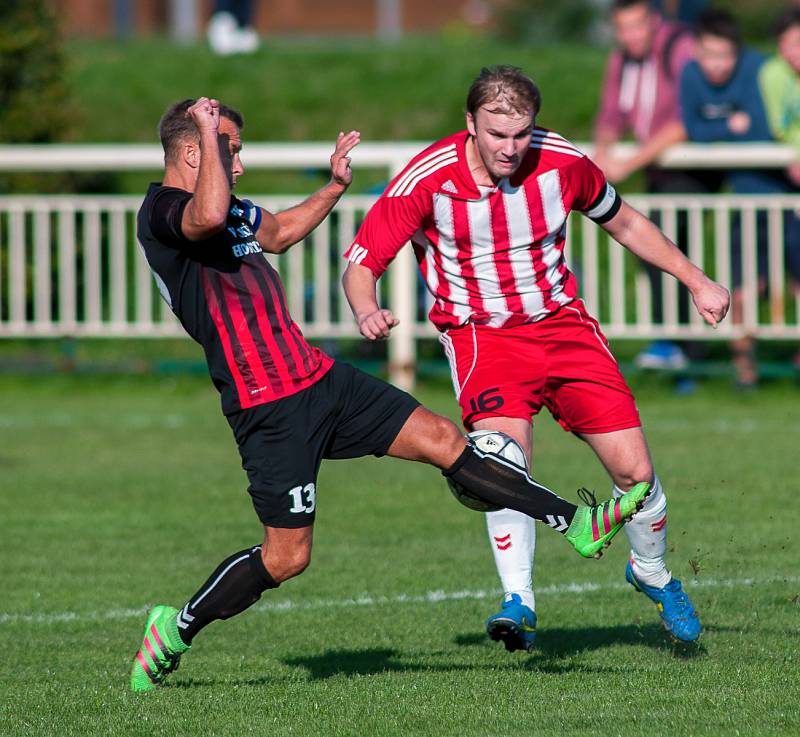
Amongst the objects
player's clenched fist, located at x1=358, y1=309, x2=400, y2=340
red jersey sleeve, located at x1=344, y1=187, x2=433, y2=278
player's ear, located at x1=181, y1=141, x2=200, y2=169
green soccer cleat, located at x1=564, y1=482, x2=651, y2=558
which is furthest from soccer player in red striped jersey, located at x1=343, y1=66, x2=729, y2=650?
player's ear, located at x1=181, y1=141, x2=200, y2=169

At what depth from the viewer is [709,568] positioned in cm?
730

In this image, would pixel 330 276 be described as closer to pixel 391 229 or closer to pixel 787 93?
pixel 787 93

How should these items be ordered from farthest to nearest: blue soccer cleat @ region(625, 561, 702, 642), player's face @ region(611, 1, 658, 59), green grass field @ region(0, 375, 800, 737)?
player's face @ region(611, 1, 658, 59) < blue soccer cleat @ region(625, 561, 702, 642) < green grass field @ region(0, 375, 800, 737)

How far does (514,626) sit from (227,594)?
99cm

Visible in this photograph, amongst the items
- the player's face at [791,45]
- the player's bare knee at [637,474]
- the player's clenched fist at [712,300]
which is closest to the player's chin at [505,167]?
the player's clenched fist at [712,300]

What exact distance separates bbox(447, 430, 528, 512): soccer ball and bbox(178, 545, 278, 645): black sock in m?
0.70

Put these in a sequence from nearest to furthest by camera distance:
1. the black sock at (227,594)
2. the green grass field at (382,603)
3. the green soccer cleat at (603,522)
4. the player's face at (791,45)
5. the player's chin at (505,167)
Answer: the green grass field at (382,603), the green soccer cleat at (603,522), the black sock at (227,594), the player's chin at (505,167), the player's face at (791,45)

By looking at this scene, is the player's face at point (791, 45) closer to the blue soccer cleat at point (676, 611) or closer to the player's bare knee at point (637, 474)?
the player's bare knee at point (637, 474)

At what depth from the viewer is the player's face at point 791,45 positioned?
39.5ft

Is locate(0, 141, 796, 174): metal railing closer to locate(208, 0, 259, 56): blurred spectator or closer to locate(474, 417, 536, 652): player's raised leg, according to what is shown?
locate(474, 417, 536, 652): player's raised leg

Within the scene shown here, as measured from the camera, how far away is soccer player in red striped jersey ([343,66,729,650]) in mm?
5930

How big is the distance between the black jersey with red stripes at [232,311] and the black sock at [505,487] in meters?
0.60

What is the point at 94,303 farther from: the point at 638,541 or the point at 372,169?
the point at 638,541

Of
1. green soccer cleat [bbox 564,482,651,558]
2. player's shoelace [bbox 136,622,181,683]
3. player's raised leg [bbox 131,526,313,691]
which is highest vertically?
green soccer cleat [bbox 564,482,651,558]
